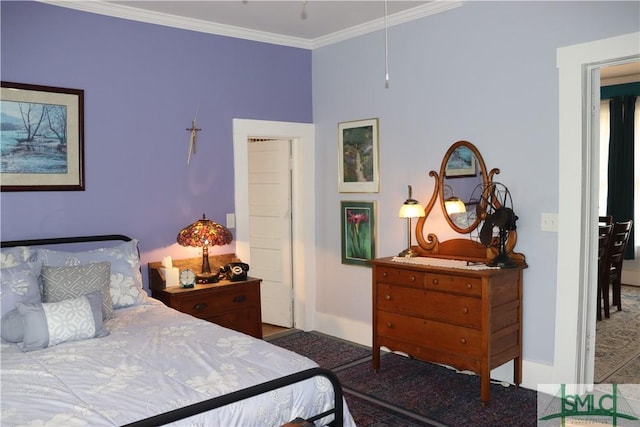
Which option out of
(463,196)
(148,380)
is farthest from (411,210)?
(148,380)

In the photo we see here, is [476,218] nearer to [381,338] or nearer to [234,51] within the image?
[381,338]

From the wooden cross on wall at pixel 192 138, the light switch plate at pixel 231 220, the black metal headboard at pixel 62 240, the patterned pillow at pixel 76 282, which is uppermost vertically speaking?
the wooden cross on wall at pixel 192 138

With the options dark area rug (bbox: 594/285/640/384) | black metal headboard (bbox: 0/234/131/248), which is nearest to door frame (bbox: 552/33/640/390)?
dark area rug (bbox: 594/285/640/384)

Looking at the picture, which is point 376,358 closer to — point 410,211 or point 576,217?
point 410,211

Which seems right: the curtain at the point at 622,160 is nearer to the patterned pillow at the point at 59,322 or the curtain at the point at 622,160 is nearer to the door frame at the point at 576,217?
the door frame at the point at 576,217

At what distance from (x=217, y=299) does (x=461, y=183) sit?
1980 millimetres

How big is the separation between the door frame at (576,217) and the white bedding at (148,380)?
1861mm

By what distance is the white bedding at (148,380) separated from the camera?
2.04 meters

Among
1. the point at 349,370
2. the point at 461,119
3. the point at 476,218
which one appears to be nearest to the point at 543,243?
the point at 476,218

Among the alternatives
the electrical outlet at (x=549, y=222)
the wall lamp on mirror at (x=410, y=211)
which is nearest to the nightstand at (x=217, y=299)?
the wall lamp on mirror at (x=410, y=211)

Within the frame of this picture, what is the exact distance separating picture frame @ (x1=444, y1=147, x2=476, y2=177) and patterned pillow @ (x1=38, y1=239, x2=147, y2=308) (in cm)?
231

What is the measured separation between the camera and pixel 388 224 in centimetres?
466

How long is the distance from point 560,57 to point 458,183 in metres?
1.07

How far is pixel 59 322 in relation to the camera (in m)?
2.84
